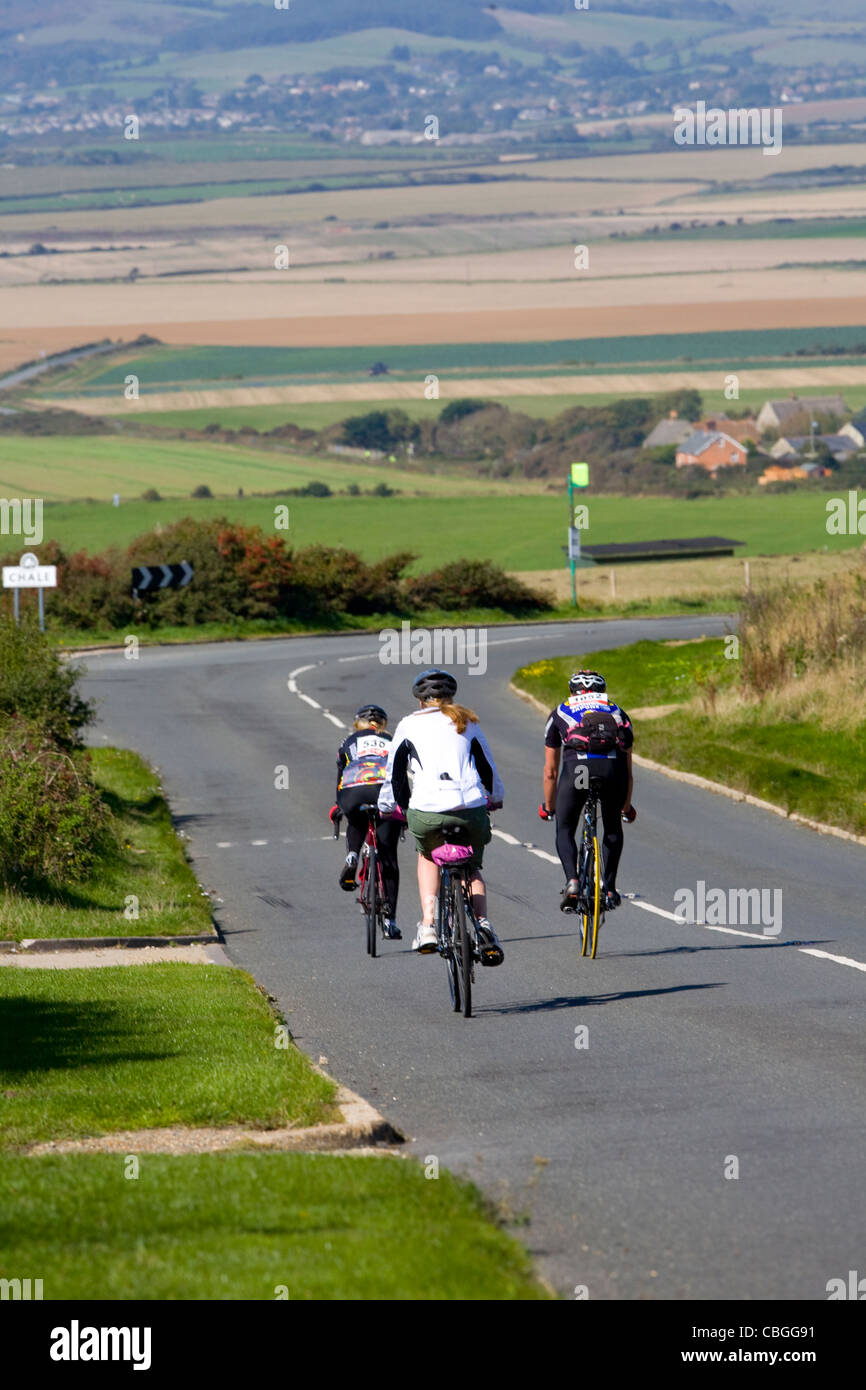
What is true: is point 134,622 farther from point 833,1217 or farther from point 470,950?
point 833,1217

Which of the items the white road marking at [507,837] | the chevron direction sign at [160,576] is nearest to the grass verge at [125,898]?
the white road marking at [507,837]

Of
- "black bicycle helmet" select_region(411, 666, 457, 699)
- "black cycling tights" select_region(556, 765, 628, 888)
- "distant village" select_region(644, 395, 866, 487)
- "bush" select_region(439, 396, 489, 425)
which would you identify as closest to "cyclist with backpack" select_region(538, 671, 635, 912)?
"black cycling tights" select_region(556, 765, 628, 888)

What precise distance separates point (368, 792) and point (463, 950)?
9.85 ft

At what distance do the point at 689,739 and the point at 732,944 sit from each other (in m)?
14.3

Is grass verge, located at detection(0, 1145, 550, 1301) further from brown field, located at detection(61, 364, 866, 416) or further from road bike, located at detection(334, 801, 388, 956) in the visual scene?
brown field, located at detection(61, 364, 866, 416)

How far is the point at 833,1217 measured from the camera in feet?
22.8

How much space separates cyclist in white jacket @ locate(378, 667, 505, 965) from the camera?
1161 cm

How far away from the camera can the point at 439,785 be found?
11.6m

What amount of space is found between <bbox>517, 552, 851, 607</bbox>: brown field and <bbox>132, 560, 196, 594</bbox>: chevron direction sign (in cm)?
1681

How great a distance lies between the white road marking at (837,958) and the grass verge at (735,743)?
25.0 ft

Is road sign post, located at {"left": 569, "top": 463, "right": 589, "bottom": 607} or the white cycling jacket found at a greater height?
the white cycling jacket

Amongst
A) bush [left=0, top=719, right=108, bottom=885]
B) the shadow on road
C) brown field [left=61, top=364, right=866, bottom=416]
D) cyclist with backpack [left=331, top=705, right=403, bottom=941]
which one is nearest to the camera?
the shadow on road

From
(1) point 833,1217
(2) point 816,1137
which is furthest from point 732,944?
(1) point 833,1217
